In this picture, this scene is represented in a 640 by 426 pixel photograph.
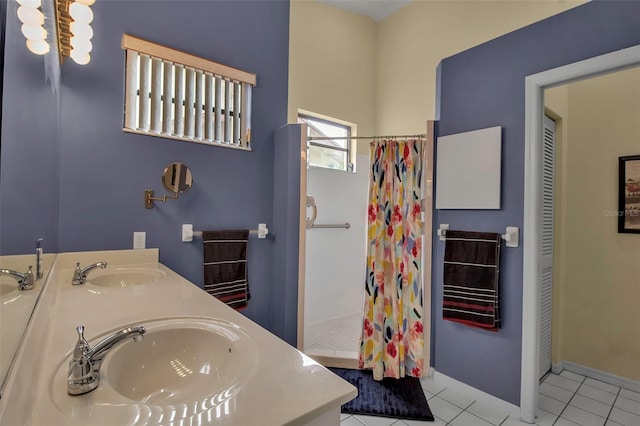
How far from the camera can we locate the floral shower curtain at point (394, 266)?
2174 millimetres

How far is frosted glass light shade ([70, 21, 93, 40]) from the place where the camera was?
1.45m

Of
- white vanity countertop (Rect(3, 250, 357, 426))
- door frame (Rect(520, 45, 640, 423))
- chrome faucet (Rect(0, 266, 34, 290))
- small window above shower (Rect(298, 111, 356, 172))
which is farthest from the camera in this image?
small window above shower (Rect(298, 111, 356, 172))

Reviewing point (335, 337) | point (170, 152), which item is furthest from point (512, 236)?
point (170, 152)

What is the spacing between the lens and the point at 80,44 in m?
1.52

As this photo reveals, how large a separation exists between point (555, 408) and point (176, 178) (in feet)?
9.30

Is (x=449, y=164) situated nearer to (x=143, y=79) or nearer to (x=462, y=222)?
(x=462, y=222)

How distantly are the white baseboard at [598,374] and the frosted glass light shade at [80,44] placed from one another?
149 inches

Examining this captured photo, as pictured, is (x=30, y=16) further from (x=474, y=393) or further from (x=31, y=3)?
(x=474, y=393)

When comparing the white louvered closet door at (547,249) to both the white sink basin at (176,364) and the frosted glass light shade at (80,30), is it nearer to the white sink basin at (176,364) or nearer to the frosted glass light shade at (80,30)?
the white sink basin at (176,364)

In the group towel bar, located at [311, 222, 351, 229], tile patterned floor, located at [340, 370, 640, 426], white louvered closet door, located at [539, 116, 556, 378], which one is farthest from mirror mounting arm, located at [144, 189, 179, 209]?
white louvered closet door, located at [539, 116, 556, 378]

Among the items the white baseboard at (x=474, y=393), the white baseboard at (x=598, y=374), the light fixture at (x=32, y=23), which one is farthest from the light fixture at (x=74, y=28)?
the white baseboard at (x=598, y=374)

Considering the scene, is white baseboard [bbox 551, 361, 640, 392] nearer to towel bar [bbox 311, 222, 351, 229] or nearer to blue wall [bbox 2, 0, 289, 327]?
towel bar [bbox 311, 222, 351, 229]

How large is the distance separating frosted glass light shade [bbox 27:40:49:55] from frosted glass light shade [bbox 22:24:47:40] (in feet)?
0.04

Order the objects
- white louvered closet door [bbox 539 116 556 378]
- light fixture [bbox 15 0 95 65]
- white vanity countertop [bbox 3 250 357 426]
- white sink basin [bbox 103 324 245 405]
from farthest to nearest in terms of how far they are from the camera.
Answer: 1. white louvered closet door [bbox 539 116 556 378]
2. light fixture [bbox 15 0 95 65]
3. white sink basin [bbox 103 324 245 405]
4. white vanity countertop [bbox 3 250 357 426]
